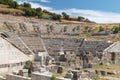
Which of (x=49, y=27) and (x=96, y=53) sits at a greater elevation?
(x=49, y=27)

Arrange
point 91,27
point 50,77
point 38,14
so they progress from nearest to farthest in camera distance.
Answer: point 50,77
point 91,27
point 38,14

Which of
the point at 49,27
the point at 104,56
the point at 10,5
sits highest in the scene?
the point at 10,5

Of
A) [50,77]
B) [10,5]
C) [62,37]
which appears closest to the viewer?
[50,77]

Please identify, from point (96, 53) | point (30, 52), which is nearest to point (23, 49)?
point (30, 52)

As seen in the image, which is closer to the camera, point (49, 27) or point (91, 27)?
point (49, 27)

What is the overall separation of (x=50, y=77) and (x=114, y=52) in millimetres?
28684

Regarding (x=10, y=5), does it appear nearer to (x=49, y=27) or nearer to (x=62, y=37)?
(x=49, y=27)

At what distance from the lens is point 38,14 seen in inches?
3206

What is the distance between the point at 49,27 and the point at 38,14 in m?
19.9

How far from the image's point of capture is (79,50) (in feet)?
160

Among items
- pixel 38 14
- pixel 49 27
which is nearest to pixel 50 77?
pixel 49 27

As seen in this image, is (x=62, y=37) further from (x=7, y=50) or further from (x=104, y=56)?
(x=7, y=50)

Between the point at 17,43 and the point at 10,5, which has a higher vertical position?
the point at 10,5

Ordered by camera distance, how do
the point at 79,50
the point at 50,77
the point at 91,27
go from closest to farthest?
the point at 50,77 → the point at 79,50 → the point at 91,27
